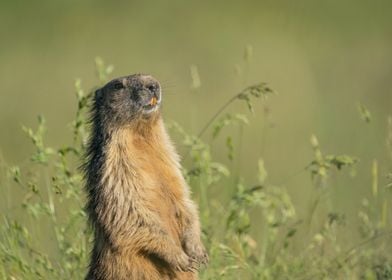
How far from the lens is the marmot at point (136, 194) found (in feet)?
24.3

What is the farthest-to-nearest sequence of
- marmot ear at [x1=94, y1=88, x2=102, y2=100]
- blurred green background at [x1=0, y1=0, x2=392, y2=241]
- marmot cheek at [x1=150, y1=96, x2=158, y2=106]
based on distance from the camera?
blurred green background at [x1=0, y1=0, x2=392, y2=241]
marmot ear at [x1=94, y1=88, x2=102, y2=100]
marmot cheek at [x1=150, y1=96, x2=158, y2=106]

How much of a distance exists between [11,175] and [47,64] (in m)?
8.74

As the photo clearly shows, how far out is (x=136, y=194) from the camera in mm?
7531

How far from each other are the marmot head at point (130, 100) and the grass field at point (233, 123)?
0.18 meters

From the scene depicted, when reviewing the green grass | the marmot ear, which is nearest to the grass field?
the green grass

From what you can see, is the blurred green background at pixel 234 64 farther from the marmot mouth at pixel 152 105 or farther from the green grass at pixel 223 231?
the marmot mouth at pixel 152 105

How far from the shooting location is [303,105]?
1451 centimetres

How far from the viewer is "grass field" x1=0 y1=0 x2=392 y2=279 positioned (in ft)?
25.7

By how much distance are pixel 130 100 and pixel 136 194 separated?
1.65ft

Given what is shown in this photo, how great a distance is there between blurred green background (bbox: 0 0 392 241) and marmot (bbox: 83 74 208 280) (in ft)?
10.1

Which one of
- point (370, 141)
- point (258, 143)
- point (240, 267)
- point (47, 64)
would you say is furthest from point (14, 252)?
point (47, 64)

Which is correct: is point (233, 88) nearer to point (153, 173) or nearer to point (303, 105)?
point (303, 105)

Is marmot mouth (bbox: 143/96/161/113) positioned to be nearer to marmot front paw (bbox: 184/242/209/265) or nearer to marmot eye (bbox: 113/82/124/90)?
marmot eye (bbox: 113/82/124/90)

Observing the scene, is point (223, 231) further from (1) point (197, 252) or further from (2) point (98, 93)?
(2) point (98, 93)
